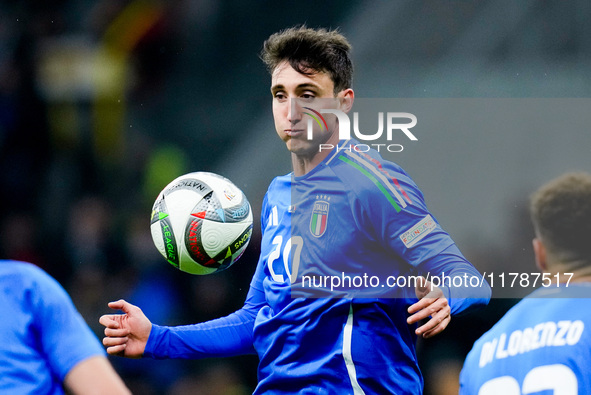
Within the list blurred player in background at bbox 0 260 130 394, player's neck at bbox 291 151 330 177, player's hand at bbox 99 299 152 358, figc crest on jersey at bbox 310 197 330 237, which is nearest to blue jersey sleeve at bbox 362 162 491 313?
figc crest on jersey at bbox 310 197 330 237

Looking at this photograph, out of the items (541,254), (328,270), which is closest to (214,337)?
(328,270)

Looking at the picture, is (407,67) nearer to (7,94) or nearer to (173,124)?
(173,124)

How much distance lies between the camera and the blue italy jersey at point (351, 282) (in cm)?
312

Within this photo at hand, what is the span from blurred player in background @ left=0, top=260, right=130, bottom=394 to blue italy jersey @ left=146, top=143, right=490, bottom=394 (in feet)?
4.04

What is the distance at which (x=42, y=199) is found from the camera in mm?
6641

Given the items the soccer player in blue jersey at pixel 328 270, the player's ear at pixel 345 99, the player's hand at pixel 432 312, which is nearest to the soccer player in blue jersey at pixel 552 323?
the player's hand at pixel 432 312

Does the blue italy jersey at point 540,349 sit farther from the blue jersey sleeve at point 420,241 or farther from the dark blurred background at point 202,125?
the dark blurred background at point 202,125

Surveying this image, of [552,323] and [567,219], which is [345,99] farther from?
[552,323]

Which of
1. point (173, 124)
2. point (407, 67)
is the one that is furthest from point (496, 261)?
point (173, 124)

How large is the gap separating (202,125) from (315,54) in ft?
11.4

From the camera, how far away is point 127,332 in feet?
11.2

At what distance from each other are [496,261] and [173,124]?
3192 mm

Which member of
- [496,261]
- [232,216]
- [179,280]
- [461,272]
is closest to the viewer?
[461,272]

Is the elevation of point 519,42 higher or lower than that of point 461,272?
higher
